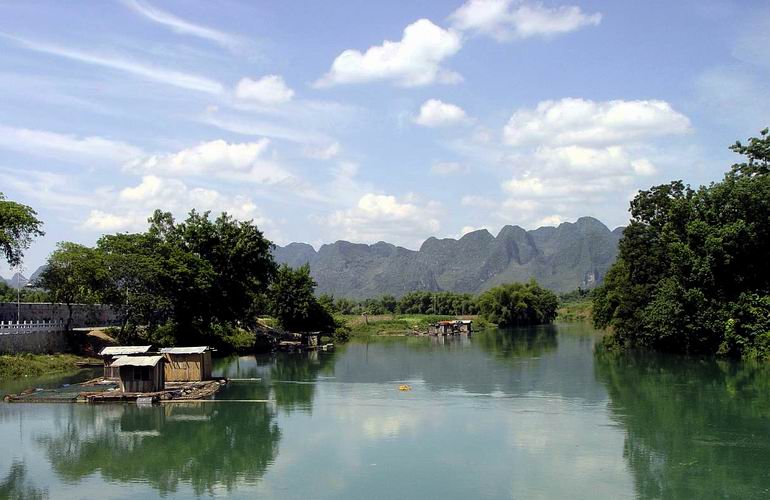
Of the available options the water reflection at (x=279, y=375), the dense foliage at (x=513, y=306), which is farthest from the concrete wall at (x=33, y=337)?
the dense foliage at (x=513, y=306)

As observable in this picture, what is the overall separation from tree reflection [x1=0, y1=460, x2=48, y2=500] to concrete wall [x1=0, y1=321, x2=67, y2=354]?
63.7 ft

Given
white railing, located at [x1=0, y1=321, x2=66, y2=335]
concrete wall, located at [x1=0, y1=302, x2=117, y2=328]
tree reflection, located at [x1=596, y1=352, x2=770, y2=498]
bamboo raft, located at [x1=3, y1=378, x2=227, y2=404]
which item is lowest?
tree reflection, located at [x1=596, y1=352, x2=770, y2=498]

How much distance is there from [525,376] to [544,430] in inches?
557

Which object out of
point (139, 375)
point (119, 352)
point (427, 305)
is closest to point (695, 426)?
point (139, 375)

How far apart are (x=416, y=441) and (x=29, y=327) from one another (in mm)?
26544

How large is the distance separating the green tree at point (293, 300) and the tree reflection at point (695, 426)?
1229 inches

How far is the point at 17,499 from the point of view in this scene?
50.4 ft

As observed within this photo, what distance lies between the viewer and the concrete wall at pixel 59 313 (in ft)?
134

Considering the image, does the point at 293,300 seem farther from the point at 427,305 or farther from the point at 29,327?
the point at 427,305

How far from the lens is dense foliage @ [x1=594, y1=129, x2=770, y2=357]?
3869 cm

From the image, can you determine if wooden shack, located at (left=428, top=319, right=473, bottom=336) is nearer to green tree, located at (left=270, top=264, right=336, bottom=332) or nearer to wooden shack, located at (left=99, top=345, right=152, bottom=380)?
green tree, located at (left=270, top=264, right=336, bottom=332)

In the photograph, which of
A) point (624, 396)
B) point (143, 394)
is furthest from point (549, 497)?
point (143, 394)

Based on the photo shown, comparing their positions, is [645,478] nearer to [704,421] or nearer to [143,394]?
[704,421]

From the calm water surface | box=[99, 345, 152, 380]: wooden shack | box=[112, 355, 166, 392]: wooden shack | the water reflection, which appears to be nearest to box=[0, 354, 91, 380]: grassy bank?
box=[99, 345, 152, 380]: wooden shack
